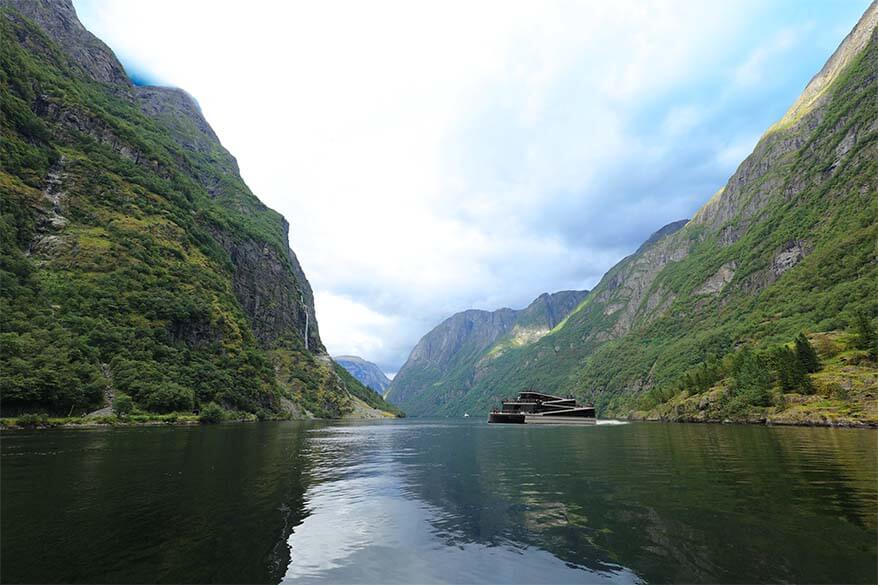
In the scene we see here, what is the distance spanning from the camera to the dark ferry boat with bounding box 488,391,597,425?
146000 mm

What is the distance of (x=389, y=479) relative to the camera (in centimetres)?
3228

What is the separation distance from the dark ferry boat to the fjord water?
114596 mm

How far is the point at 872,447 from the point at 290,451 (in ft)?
207

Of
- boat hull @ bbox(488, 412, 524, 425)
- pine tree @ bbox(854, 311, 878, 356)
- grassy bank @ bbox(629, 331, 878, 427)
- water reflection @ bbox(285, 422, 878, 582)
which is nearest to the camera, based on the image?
water reflection @ bbox(285, 422, 878, 582)

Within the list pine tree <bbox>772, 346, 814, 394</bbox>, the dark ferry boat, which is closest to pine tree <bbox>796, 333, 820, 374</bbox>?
pine tree <bbox>772, 346, 814, 394</bbox>

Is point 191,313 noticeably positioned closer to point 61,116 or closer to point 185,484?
point 61,116

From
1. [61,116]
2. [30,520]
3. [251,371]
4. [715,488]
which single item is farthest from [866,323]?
[61,116]

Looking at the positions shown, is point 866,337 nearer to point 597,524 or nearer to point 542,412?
point 542,412

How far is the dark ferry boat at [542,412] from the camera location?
146000 mm

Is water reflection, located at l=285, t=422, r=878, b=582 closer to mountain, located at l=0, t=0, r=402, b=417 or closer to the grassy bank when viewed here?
the grassy bank

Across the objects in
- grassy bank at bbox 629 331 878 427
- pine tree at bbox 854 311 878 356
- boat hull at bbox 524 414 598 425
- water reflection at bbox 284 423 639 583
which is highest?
pine tree at bbox 854 311 878 356

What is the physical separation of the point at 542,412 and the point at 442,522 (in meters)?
145

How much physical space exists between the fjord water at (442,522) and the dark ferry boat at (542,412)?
115 metres

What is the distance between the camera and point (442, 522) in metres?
19.8
